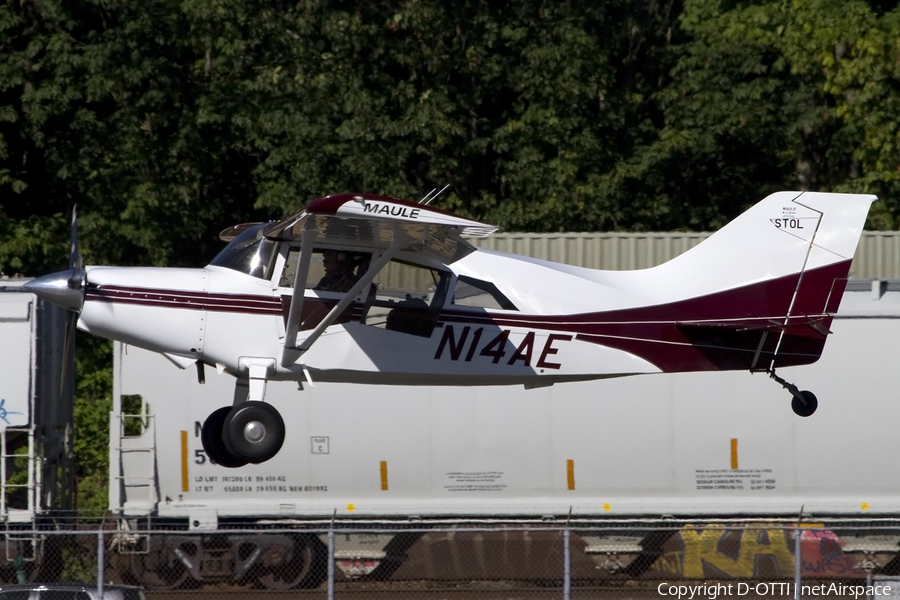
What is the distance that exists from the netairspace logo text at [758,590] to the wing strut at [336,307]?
4.65m

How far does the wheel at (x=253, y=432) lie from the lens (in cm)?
966

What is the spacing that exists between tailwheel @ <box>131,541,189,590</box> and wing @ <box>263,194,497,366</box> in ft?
13.6

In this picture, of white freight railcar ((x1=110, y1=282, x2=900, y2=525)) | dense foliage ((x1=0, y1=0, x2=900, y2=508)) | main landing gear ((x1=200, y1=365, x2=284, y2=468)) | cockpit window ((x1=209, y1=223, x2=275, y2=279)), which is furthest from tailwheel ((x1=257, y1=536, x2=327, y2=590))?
dense foliage ((x1=0, y1=0, x2=900, y2=508))

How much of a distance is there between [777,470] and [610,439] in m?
1.91

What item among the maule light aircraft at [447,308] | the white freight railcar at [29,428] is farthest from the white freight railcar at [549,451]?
the maule light aircraft at [447,308]

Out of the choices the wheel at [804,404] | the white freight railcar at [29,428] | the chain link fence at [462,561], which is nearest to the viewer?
the wheel at [804,404]

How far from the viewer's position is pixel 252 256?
1009 cm

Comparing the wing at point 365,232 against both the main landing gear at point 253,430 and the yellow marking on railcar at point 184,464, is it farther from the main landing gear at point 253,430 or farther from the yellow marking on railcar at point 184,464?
the yellow marking on railcar at point 184,464

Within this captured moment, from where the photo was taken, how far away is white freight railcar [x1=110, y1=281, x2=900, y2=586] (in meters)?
13.0

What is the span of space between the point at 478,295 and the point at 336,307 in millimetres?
1326

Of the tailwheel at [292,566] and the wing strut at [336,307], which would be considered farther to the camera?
the tailwheel at [292,566]

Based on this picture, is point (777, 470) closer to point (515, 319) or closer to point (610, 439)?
point (610, 439)

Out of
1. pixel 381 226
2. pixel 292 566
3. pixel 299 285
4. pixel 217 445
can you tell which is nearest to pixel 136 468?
pixel 292 566

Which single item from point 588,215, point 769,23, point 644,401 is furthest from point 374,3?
point 644,401
